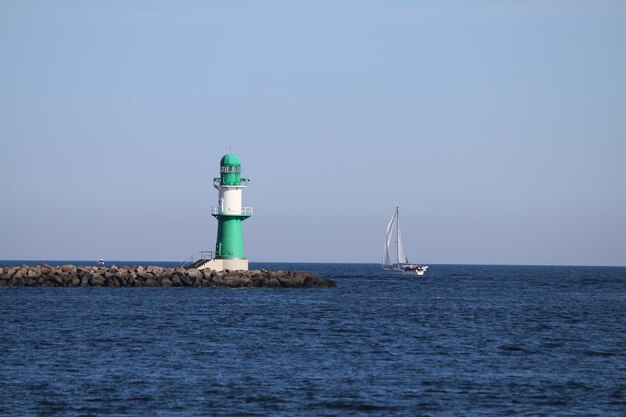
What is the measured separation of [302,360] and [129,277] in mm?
43251

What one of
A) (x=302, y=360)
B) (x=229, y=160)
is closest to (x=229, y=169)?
(x=229, y=160)

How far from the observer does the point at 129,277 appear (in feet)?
246

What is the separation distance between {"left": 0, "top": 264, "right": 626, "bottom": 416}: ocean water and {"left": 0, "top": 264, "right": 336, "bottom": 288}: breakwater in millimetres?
13506

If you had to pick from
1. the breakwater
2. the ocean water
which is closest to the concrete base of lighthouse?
the breakwater

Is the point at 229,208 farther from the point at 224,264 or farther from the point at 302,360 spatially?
the point at 302,360

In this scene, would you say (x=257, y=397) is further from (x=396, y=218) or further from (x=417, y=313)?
(x=396, y=218)

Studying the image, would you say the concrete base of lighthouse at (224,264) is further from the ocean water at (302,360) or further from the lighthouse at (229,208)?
the ocean water at (302,360)

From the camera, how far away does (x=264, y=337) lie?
40.3 meters

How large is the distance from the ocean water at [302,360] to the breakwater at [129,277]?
13506 mm

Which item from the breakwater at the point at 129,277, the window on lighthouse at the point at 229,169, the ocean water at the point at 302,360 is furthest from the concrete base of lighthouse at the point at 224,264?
the ocean water at the point at 302,360

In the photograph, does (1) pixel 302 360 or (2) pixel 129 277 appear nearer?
(1) pixel 302 360

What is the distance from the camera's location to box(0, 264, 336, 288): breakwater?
7275 cm

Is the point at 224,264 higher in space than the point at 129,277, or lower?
higher

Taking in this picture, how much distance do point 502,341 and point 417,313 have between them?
15.1 m
